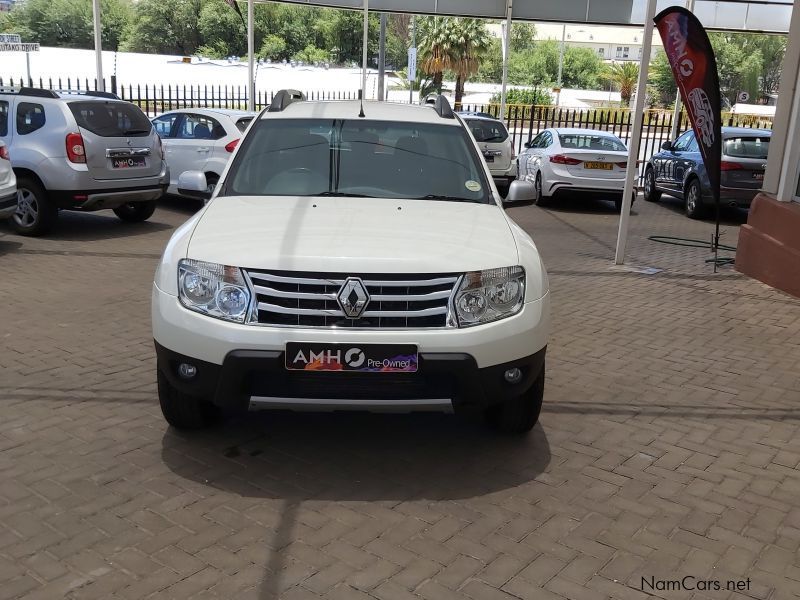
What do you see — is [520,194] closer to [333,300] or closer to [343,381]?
[333,300]

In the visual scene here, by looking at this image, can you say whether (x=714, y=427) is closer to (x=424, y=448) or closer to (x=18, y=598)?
(x=424, y=448)

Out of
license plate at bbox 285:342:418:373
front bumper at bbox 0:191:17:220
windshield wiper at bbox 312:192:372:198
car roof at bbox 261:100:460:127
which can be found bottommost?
front bumper at bbox 0:191:17:220

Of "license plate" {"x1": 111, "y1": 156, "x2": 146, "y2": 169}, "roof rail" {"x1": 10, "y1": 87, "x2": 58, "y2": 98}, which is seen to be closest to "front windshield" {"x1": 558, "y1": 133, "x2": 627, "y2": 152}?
"license plate" {"x1": 111, "y1": 156, "x2": 146, "y2": 169}

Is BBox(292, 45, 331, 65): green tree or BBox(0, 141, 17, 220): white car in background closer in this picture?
BBox(0, 141, 17, 220): white car in background

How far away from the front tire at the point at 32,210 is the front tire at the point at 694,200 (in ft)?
34.5

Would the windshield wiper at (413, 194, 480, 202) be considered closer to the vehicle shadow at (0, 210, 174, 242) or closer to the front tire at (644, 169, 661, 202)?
the vehicle shadow at (0, 210, 174, 242)

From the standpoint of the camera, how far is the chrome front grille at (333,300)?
152 inches

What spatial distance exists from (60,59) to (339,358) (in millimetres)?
56334

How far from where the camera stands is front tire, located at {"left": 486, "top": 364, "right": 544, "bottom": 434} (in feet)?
14.7

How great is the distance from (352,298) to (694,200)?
12400mm

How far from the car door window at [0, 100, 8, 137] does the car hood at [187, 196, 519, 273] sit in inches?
282

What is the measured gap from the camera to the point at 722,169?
13680mm

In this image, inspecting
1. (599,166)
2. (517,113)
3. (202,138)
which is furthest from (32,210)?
(517,113)

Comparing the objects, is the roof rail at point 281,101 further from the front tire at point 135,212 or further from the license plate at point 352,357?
the front tire at point 135,212
